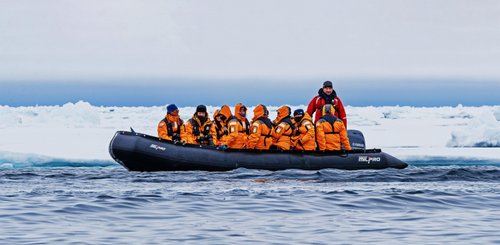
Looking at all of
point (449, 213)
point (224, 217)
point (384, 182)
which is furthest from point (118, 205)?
point (384, 182)

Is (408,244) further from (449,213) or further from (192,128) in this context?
(192,128)

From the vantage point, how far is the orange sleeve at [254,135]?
15125 millimetres

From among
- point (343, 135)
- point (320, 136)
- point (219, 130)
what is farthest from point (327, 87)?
point (219, 130)

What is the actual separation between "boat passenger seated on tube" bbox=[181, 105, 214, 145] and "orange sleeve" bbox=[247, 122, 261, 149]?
0.97m

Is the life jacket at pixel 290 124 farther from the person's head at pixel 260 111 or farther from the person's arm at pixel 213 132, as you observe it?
the person's arm at pixel 213 132

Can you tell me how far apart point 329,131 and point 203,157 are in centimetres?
223

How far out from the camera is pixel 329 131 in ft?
50.3

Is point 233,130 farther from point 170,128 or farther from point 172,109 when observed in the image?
point 170,128

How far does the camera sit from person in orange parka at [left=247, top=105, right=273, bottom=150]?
15109 millimetres

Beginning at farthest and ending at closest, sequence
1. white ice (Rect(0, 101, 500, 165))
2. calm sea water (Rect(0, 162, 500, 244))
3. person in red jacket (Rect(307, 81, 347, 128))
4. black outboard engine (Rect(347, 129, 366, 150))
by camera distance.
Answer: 1. white ice (Rect(0, 101, 500, 165))
2. black outboard engine (Rect(347, 129, 366, 150))
3. person in red jacket (Rect(307, 81, 347, 128))
4. calm sea water (Rect(0, 162, 500, 244))

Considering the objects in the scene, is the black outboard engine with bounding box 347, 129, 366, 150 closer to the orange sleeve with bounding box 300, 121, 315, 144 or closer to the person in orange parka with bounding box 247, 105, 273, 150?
the orange sleeve with bounding box 300, 121, 315, 144

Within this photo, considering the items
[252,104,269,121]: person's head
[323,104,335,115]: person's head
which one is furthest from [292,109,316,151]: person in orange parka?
[252,104,269,121]: person's head

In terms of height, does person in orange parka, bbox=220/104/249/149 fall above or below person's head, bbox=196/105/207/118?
below

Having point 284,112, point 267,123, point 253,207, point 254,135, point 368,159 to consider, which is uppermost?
point 284,112
